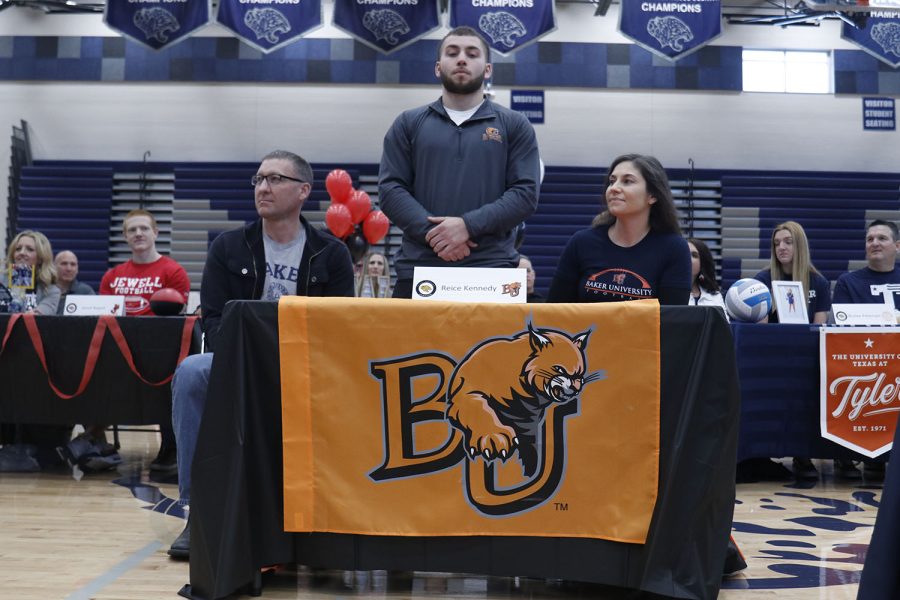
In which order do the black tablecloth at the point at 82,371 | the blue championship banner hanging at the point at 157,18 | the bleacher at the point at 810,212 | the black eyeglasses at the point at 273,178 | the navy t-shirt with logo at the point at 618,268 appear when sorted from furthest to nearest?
the bleacher at the point at 810,212 → the blue championship banner hanging at the point at 157,18 → the black tablecloth at the point at 82,371 → the black eyeglasses at the point at 273,178 → the navy t-shirt with logo at the point at 618,268

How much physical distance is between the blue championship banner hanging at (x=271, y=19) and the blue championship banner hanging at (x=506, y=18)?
4.57 feet

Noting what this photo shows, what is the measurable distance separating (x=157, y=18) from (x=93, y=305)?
4897mm

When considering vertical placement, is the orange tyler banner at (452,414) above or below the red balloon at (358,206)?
below

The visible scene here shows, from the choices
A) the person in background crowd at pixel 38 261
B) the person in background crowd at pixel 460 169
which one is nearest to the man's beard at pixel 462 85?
the person in background crowd at pixel 460 169

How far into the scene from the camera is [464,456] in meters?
2.17

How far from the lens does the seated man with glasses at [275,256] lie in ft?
9.10

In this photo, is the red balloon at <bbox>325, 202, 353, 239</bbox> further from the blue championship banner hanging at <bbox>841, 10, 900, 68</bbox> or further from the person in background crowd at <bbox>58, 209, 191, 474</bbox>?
the blue championship banner hanging at <bbox>841, 10, 900, 68</bbox>

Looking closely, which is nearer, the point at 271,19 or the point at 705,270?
the point at 705,270

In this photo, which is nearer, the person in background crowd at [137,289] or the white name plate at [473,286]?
the white name plate at [473,286]

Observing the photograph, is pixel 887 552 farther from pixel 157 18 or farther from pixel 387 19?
pixel 157 18

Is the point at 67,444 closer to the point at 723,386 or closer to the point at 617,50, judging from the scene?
the point at 723,386

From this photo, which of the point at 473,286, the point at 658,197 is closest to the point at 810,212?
the point at 658,197

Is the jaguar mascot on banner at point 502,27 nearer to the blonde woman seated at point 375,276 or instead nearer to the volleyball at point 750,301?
the blonde woman seated at point 375,276

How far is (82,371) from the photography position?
4.14 m
